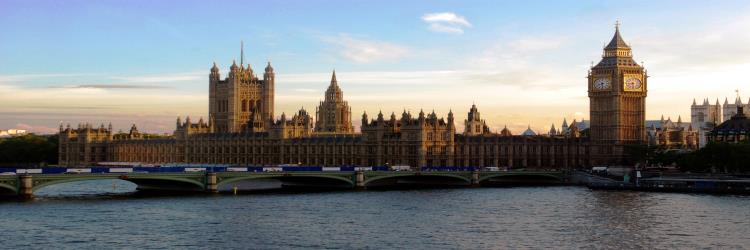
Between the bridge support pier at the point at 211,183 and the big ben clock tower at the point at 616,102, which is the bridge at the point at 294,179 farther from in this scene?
the big ben clock tower at the point at 616,102

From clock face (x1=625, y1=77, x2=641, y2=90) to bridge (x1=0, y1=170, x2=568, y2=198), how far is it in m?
30.6

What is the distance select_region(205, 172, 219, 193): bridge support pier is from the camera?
125 metres

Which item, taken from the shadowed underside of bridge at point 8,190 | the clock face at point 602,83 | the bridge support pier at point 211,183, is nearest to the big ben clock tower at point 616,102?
the clock face at point 602,83

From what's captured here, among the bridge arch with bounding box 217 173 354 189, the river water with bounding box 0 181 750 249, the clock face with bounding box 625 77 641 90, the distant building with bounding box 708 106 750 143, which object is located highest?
the clock face with bounding box 625 77 641 90

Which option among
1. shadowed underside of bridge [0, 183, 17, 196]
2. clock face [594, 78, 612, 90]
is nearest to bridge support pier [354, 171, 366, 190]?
shadowed underside of bridge [0, 183, 17, 196]

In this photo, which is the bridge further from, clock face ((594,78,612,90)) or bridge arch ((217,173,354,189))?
clock face ((594,78,612,90))

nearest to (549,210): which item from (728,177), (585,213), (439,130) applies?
(585,213)

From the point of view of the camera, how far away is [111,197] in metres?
120

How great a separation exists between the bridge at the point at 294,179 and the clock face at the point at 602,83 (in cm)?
2894

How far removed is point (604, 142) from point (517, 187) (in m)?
42.5

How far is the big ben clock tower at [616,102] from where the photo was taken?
18400 centimetres

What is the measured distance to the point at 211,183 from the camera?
→ 411 ft

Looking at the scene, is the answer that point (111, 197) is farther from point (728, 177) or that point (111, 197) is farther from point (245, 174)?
point (728, 177)

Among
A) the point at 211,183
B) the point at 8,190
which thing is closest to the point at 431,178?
the point at 211,183
